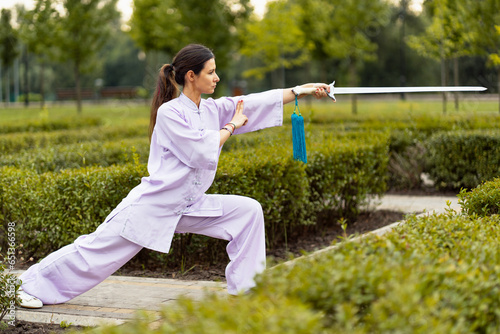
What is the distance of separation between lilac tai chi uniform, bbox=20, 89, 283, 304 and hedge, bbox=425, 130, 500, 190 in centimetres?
547

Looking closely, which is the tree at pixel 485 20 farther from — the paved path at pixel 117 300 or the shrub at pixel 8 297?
the shrub at pixel 8 297

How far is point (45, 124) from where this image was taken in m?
15.7

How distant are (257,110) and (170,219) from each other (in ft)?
3.56

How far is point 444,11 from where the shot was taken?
54.5ft

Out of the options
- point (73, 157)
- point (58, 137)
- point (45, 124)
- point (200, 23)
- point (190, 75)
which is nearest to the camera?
point (190, 75)

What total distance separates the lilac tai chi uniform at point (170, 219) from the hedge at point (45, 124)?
10.8m

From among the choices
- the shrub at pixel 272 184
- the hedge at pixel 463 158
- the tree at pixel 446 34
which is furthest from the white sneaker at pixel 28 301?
the tree at pixel 446 34

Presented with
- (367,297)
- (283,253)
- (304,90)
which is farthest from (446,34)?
(367,297)

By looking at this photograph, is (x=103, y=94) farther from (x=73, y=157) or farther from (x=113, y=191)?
(x=113, y=191)

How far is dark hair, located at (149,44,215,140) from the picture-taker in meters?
4.28

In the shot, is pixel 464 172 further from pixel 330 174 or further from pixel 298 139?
pixel 298 139

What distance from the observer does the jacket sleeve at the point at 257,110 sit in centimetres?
461

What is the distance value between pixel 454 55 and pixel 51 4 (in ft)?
52.6

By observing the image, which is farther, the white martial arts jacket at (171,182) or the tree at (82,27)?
the tree at (82,27)
